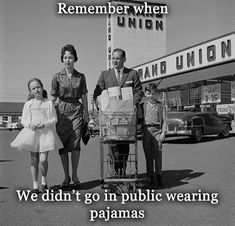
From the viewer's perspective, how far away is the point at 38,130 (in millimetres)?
4996

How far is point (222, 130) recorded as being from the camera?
51.3 feet

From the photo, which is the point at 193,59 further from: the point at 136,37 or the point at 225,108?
the point at 136,37

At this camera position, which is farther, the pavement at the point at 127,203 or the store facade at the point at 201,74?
the store facade at the point at 201,74

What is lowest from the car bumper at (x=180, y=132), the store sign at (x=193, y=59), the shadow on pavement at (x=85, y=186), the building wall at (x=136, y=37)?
the shadow on pavement at (x=85, y=186)

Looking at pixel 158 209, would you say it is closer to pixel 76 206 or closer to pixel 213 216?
pixel 213 216

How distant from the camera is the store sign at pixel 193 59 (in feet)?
79.7

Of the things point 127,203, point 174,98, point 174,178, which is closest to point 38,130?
point 127,203

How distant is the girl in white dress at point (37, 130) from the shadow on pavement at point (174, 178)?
4.74ft

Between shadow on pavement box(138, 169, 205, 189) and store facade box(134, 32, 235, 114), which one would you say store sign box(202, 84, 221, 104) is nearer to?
store facade box(134, 32, 235, 114)

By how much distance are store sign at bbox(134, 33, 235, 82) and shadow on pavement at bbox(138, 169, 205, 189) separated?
1836cm

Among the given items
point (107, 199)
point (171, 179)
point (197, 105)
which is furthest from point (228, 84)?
point (107, 199)

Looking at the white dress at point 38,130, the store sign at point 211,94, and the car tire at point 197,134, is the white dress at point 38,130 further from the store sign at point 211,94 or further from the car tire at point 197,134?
the store sign at point 211,94

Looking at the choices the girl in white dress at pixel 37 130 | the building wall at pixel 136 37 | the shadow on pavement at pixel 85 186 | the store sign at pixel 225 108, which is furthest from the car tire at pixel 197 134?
the building wall at pixel 136 37

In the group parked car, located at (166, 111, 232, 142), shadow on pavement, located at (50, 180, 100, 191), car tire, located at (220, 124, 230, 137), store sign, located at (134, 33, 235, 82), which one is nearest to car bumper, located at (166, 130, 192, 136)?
parked car, located at (166, 111, 232, 142)
